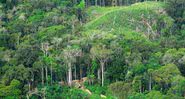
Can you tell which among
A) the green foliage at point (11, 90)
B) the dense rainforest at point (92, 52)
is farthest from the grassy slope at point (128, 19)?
the green foliage at point (11, 90)

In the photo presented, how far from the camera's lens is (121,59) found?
64.1 meters

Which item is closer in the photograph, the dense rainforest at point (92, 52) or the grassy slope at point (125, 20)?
the dense rainforest at point (92, 52)

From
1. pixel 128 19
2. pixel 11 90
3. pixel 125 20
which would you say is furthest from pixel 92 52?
pixel 128 19

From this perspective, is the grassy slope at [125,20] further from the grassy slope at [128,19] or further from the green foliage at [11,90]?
the green foliage at [11,90]

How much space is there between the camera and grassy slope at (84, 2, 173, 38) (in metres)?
73.4

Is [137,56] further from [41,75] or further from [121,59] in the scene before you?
[41,75]

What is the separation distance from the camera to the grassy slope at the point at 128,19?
7343 cm

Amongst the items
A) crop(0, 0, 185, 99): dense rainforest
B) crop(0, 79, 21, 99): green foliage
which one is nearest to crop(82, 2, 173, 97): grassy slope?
crop(0, 0, 185, 99): dense rainforest

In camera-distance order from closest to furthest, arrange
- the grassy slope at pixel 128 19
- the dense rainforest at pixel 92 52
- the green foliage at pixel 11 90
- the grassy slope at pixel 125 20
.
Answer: the green foliage at pixel 11 90, the dense rainforest at pixel 92 52, the grassy slope at pixel 125 20, the grassy slope at pixel 128 19

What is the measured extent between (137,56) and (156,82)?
15.4 feet

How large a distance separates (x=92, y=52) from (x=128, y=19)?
48.5 feet

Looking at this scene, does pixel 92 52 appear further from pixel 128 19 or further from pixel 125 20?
pixel 128 19

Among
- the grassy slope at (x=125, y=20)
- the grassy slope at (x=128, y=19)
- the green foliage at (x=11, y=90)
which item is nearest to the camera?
the green foliage at (x=11, y=90)

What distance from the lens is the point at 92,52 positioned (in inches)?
2499
